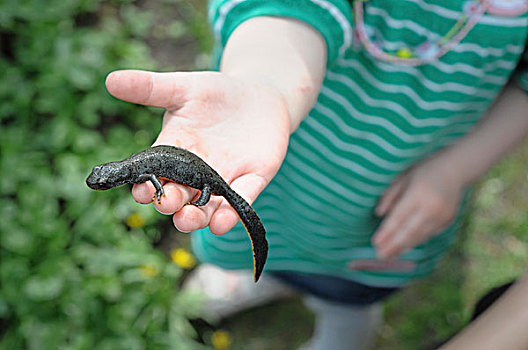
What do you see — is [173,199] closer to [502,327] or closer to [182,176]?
[182,176]

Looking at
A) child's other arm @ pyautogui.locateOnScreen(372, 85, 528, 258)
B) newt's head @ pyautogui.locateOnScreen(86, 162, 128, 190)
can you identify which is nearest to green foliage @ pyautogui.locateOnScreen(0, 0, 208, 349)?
newt's head @ pyautogui.locateOnScreen(86, 162, 128, 190)

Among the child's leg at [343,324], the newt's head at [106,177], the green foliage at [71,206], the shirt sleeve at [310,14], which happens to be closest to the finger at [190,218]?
the newt's head at [106,177]

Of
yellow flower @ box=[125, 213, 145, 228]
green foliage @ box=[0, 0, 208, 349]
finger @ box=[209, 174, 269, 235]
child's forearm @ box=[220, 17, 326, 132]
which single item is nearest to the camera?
finger @ box=[209, 174, 269, 235]

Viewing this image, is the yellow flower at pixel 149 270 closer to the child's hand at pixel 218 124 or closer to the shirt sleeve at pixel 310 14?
the child's hand at pixel 218 124

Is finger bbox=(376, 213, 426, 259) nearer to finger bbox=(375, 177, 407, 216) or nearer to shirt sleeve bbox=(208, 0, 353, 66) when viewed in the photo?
finger bbox=(375, 177, 407, 216)

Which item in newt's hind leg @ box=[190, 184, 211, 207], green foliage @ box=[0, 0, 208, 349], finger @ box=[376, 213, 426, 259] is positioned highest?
newt's hind leg @ box=[190, 184, 211, 207]

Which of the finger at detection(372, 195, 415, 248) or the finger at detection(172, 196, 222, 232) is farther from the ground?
the finger at detection(172, 196, 222, 232)

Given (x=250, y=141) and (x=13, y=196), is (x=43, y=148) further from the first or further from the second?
(x=250, y=141)
